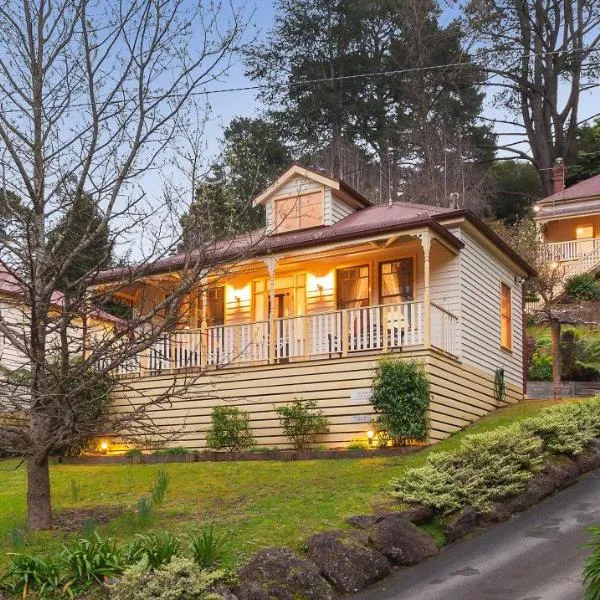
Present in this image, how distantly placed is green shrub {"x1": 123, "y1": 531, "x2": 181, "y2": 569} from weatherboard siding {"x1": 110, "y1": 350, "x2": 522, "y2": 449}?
5833mm

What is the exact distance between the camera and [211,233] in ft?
37.1

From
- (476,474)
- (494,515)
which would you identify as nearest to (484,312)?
(476,474)

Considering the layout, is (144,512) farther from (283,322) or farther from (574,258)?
(574,258)

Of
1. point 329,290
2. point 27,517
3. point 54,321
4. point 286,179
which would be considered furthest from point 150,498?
point 286,179

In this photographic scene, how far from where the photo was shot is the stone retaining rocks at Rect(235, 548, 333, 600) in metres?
9.04

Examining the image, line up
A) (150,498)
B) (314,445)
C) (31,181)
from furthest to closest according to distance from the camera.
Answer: (314,445) → (150,498) → (31,181)

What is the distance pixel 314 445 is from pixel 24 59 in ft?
29.0

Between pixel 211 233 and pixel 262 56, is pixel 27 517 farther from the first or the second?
pixel 262 56

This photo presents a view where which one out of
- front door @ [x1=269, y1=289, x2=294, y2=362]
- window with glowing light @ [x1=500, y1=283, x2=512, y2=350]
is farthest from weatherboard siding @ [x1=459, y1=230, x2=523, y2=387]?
front door @ [x1=269, y1=289, x2=294, y2=362]

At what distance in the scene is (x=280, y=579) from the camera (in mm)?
9203

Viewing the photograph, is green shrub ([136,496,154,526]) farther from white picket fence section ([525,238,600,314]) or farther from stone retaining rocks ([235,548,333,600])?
white picket fence section ([525,238,600,314])

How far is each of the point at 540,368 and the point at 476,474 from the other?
15203 mm

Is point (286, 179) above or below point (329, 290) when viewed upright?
above

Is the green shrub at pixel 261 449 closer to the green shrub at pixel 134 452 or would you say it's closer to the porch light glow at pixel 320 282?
the green shrub at pixel 134 452
